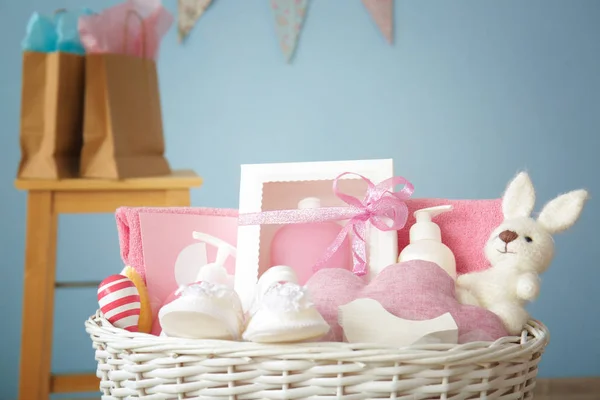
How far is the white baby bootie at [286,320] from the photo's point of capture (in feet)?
2.09

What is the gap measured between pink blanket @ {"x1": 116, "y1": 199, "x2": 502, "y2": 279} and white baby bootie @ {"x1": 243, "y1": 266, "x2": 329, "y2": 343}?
33cm

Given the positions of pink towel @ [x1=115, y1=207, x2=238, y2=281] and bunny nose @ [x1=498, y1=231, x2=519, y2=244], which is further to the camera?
pink towel @ [x1=115, y1=207, x2=238, y2=281]

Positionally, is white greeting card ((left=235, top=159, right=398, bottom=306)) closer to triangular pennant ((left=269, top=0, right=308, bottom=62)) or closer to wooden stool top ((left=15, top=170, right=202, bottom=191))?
wooden stool top ((left=15, top=170, right=202, bottom=191))

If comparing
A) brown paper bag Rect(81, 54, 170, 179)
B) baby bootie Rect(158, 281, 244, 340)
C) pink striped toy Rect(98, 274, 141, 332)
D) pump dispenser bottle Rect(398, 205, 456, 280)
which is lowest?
pink striped toy Rect(98, 274, 141, 332)

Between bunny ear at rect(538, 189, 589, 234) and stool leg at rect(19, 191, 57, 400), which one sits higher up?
bunny ear at rect(538, 189, 589, 234)

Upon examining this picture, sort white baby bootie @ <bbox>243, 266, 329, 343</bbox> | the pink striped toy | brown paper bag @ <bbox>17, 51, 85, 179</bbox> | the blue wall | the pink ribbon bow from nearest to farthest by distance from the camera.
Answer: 1. white baby bootie @ <bbox>243, 266, 329, 343</bbox>
2. the pink striped toy
3. the pink ribbon bow
4. brown paper bag @ <bbox>17, 51, 85, 179</bbox>
5. the blue wall

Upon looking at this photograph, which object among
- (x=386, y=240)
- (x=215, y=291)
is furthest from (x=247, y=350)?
(x=386, y=240)

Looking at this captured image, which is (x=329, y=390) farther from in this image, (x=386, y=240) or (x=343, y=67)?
(x=343, y=67)

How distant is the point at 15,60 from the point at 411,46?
1049mm

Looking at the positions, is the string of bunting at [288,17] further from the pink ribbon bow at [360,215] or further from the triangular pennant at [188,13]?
the pink ribbon bow at [360,215]

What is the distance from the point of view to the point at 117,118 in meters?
1.33

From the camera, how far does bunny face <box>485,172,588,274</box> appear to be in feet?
2.77

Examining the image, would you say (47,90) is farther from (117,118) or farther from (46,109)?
(117,118)

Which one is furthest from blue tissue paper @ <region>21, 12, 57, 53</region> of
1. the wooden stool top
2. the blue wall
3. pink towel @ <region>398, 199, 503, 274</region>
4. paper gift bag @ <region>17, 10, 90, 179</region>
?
pink towel @ <region>398, 199, 503, 274</region>
